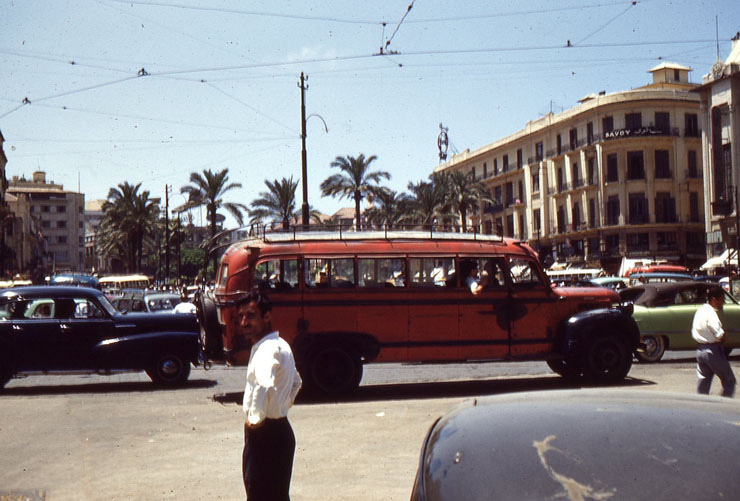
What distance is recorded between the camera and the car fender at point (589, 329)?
1314 cm

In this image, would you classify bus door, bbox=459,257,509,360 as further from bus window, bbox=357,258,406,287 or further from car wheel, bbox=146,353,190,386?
car wheel, bbox=146,353,190,386

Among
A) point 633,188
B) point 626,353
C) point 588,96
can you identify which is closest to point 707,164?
point 633,188

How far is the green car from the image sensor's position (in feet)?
55.4

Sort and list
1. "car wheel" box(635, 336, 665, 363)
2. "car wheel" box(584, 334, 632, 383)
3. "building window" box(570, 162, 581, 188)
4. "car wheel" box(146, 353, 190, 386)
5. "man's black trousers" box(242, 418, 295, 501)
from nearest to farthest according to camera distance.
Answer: "man's black trousers" box(242, 418, 295, 501), "car wheel" box(584, 334, 632, 383), "car wheel" box(146, 353, 190, 386), "car wheel" box(635, 336, 665, 363), "building window" box(570, 162, 581, 188)

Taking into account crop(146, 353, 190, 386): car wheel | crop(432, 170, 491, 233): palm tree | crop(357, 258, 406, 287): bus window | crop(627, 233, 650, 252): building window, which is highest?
crop(432, 170, 491, 233): palm tree

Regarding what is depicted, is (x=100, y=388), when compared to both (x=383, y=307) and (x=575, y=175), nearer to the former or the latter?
(x=383, y=307)

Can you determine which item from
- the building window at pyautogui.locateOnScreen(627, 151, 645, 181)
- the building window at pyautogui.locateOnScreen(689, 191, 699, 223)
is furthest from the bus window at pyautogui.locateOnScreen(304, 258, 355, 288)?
the building window at pyautogui.locateOnScreen(689, 191, 699, 223)

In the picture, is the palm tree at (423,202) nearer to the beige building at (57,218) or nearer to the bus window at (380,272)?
the bus window at (380,272)

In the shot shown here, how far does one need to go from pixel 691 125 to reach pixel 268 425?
67.0m

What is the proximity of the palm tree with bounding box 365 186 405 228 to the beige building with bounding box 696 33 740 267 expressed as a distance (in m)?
20.4

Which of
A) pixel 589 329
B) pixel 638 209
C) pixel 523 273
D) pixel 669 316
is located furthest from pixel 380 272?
pixel 638 209

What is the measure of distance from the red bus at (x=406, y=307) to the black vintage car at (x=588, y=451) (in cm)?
888

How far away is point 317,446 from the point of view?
28.6 ft

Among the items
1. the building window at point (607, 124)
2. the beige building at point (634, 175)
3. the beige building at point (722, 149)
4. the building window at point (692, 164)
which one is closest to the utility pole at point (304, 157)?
the beige building at point (722, 149)
